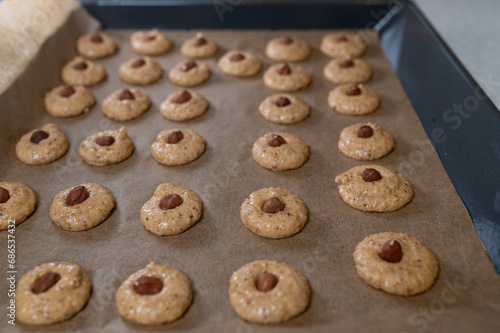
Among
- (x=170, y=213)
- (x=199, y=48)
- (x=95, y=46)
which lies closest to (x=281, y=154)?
(x=170, y=213)

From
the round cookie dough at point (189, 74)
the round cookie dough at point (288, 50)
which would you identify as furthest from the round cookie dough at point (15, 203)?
the round cookie dough at point (288, 50)

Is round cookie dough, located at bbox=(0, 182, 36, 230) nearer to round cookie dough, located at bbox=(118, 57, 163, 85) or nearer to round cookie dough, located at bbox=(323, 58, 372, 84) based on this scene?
round cookie dough, located at bbox=(118, 57, 163, 85)

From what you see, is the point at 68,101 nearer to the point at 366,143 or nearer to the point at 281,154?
the point at 281,154

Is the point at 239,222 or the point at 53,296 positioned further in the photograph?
the point at 239,222

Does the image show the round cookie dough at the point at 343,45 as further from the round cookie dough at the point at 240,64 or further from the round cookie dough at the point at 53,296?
the round cookie dough at the point at 53,296

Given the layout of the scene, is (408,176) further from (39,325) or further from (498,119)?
(39,325)
